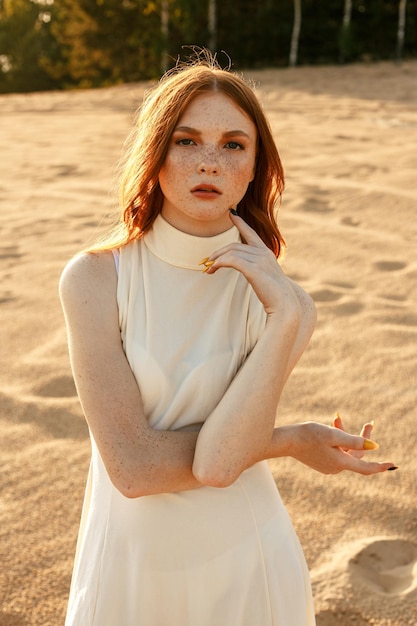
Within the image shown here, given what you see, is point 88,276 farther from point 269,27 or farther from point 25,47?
point 25,47

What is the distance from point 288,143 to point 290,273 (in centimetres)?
426

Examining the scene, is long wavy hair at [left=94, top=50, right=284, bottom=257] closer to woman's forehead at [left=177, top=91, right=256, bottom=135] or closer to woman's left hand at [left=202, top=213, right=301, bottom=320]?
woman's forehead at [left=177, top=91, right=256, bottom=135]

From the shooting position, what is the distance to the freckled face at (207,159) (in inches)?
63.9

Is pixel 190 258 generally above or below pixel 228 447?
above

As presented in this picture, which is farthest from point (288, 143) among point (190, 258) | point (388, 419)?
point (190, 258)

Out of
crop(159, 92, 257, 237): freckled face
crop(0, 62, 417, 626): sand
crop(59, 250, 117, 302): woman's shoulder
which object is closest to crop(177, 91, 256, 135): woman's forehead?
crop(159, 92, 257, 237): freckled face

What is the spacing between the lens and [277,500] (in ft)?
5.69

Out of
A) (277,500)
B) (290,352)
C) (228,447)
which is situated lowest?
(277,500)

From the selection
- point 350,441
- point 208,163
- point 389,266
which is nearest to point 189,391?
Result: point 350,441

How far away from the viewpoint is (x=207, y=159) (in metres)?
1.62

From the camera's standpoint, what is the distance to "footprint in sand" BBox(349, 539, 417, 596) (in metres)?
2.50

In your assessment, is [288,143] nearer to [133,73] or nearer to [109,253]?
[109,253]

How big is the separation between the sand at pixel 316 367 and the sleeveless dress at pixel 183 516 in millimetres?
856

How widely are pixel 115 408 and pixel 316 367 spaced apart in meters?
2.40
